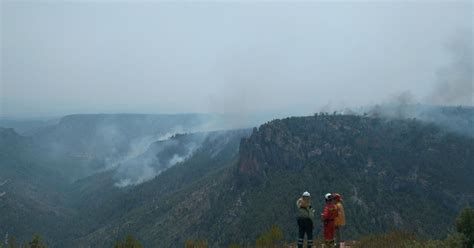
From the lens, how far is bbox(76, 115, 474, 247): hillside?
153875 mm

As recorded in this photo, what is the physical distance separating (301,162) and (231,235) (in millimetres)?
42180

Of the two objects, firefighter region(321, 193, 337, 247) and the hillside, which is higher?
firefighter region(321, 193, 337, 247)

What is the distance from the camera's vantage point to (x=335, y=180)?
170250 millimetres

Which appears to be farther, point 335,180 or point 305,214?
point 335,180

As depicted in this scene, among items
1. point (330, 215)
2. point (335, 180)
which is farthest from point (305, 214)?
point (335, 180)

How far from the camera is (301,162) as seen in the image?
594 ft

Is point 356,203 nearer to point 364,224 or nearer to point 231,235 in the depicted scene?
point 364,224

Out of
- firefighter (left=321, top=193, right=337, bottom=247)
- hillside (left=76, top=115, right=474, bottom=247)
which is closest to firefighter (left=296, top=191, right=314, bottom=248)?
firefighter (left=321, top=193, right=337, bottom=247)

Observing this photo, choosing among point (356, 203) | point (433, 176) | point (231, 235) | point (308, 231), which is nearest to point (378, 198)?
point (356, 203)

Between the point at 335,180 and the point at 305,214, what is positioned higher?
the point at 305,214

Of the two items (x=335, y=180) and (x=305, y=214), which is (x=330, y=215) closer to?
(x=305, y=214)

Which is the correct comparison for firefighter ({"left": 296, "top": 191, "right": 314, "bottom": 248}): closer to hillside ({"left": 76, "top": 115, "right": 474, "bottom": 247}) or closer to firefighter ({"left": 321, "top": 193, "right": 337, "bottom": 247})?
firefighter ({"left": 321, "top": 193, "right": 337, "bottom": 247})

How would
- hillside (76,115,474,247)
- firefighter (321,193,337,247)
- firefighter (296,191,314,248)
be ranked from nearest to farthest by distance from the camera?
firefighter (321,193,337,247) → firefighter (296,191,314,248) → hillside (76,115,474,247)

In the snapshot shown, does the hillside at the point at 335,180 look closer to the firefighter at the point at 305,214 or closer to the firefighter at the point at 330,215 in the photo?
the firefighter at the point at 330,215
